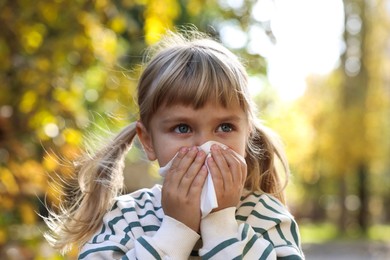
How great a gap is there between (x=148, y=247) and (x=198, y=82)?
48 cm

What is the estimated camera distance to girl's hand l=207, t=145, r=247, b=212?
2172 millimetres

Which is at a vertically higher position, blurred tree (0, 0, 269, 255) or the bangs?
the bangs

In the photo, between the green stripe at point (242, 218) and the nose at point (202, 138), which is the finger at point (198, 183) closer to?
the nose at point (202, 138)

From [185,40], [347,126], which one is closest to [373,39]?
[347,126]

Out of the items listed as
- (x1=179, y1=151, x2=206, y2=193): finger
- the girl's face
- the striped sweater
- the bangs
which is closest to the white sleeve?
the striped sweater

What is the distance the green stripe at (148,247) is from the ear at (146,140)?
35cm

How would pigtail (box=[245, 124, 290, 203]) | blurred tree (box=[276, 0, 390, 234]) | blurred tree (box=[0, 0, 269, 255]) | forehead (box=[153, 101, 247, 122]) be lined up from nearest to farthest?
1. forehead (box=[153, 101, 247, 122])
2. pigtail (box=[245, 124, 290, 203])
3. blurred tree (box=[0, 0, 269, 255])
4. blurred tree (box=[276, 0, 390, 234])

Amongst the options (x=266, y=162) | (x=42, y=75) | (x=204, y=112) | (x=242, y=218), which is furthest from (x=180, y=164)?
(x=42, y=75)

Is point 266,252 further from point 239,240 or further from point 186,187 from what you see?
point 186,187

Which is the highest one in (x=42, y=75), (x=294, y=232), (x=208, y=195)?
(x=208, y=195)

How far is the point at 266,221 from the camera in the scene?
7.51ft

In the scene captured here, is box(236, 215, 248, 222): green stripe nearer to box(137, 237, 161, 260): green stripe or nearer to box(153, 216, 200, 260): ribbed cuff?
box(153, 216, 200, 260): ribbed cuff

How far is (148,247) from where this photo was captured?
212 cm

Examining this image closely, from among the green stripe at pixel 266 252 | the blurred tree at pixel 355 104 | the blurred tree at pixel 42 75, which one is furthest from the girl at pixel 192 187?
the blurred tree at pixel 355 104
